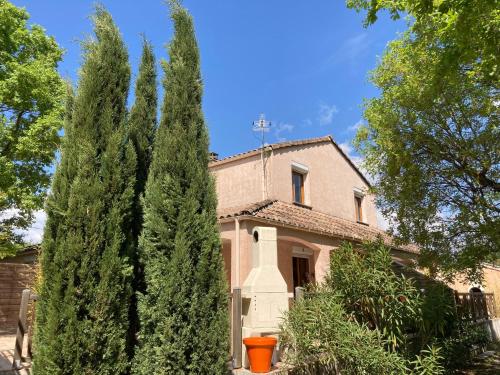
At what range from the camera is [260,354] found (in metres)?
6.05

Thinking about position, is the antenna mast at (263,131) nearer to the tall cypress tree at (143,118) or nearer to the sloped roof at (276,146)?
the sloped roof at (276,146)

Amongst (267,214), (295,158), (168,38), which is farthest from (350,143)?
(168,38)

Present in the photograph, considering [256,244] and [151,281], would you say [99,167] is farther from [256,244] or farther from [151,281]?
[256,244]

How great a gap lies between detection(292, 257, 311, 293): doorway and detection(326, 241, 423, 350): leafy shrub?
6.40 meters

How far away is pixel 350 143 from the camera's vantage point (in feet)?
38.5

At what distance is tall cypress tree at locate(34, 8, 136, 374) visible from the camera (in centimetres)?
463

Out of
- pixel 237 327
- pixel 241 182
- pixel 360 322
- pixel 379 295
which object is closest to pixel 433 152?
pixel 379 295

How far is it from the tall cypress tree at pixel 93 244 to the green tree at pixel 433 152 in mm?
5975

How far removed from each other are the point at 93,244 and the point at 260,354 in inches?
131

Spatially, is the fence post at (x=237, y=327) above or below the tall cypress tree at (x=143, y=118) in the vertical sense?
below

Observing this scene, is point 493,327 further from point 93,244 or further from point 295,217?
point 93,244

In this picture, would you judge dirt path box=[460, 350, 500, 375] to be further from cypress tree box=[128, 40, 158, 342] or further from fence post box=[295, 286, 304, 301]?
cypress tree box=[128, 40, 158, 342]

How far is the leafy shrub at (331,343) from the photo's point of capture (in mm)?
6297

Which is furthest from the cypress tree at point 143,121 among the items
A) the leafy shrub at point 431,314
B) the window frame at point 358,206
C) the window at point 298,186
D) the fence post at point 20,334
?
the window frame at point 358,206
